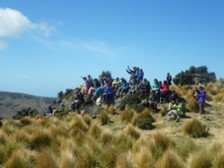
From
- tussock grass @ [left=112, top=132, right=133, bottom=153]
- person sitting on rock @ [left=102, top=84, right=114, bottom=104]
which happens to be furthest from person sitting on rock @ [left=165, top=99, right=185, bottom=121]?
tussock grass @ [left=112, top=132, right=133, bottom=153]

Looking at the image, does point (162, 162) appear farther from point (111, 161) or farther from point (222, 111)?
point (222, 111)

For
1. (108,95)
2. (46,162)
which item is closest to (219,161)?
(46,162)

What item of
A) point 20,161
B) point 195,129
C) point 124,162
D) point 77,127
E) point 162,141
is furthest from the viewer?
point 77,127

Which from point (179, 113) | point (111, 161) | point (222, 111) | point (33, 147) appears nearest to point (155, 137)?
point (111, 161)

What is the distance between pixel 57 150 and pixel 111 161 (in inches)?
118

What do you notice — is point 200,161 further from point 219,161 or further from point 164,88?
point 164,88

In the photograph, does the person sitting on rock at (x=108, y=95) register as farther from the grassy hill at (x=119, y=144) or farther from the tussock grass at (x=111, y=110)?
the grassy hill at (x=119, y=144)

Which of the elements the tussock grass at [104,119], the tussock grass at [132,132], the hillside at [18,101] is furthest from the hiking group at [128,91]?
the hillside at [18,101]

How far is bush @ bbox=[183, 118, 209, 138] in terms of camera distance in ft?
58.5

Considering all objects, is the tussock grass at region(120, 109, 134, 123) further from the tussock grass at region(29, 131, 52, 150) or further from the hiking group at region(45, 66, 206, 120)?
the tussock grass at region(29, 131, 52, 150)

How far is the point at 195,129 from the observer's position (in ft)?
59.2

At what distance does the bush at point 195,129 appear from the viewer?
58.5 ft

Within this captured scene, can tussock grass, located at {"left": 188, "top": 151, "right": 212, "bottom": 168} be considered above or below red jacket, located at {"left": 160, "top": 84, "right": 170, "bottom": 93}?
below

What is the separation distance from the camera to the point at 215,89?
35750 millimetres
